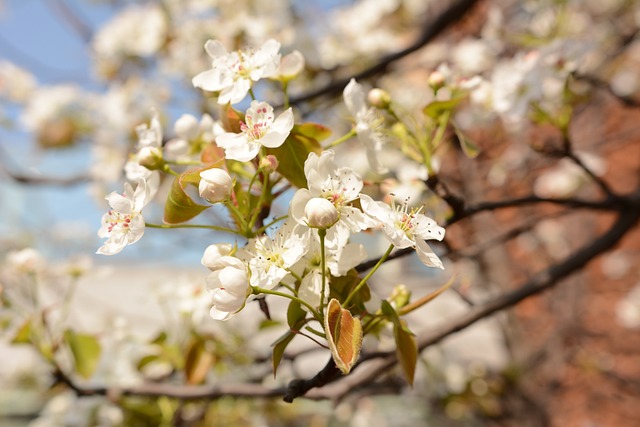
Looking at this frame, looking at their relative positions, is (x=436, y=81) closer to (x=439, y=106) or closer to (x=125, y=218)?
(x=439, y=106)

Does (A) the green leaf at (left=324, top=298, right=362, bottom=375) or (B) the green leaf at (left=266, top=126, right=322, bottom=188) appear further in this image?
(B) the green leaf at (left=266, top=126, right=322, bottom=188)

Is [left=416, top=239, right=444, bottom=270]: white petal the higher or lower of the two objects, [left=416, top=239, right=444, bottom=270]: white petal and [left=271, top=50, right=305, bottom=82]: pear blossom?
the lower

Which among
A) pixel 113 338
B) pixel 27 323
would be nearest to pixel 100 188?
pixel 113 338

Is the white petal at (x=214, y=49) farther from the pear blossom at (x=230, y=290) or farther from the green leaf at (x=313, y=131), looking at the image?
the pear blossom at (x=230, y=290)

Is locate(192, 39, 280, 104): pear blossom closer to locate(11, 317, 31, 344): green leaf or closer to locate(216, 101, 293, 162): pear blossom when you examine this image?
locate(216, 101, 293, 162): pear blossom

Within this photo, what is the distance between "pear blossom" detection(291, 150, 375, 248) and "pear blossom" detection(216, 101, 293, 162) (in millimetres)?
38

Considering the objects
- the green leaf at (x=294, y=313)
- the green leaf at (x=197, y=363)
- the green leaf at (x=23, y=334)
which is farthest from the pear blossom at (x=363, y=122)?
the green leaf at (x=23, y=334)

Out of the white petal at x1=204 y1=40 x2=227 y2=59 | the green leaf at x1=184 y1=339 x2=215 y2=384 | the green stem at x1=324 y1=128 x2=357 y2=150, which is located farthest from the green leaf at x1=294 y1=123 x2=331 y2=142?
the green leaf at x1=184 y1=339 x2=215 y2=384

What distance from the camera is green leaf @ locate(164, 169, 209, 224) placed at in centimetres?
46

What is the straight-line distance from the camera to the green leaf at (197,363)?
35.8 inches

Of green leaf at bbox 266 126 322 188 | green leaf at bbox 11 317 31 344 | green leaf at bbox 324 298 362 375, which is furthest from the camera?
green leaf at bbox 11 317 31 344

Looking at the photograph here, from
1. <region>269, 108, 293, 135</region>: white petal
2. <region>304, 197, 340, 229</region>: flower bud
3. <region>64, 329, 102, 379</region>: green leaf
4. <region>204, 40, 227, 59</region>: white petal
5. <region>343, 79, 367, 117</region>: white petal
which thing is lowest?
<region>64, 329, 102, 379</region>: green leaf

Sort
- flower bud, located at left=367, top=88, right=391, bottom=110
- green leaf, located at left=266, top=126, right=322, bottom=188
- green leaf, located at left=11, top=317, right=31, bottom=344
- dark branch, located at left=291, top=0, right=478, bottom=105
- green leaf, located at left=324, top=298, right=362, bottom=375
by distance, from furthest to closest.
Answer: dark branch, located at left=291, top=0, right=478, bottom=105 → green leaf, located at left=11, top=317, right=31, bottom=344 → flower bud, located at left=367, top=88, right=391, bottom=110 → green leaf, located at left=266, top=126, right=322, bottom=188 → green leaf, located at left=324, top=298, right=362, bottom=375

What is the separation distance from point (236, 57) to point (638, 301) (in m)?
3.26
